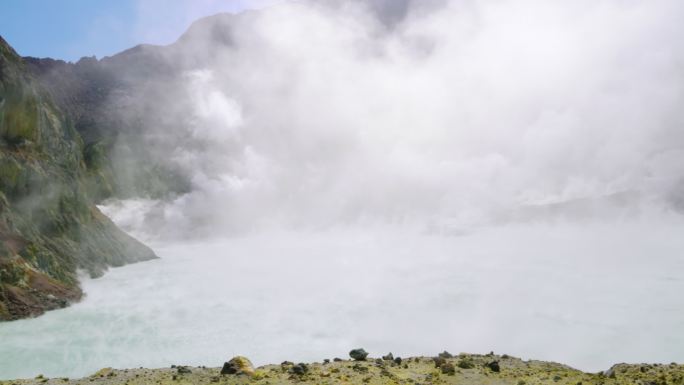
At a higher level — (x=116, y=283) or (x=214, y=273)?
(x=214, y=273)

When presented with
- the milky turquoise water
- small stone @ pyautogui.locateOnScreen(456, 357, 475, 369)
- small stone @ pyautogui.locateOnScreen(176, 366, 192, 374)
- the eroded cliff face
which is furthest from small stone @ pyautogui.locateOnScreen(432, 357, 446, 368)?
the eroded cliff face

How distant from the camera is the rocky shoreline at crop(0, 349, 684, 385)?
59.3 feet

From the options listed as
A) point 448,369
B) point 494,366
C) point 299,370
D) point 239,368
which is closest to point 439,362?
point 448,369

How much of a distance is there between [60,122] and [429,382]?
328 ft

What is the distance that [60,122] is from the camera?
95625mm

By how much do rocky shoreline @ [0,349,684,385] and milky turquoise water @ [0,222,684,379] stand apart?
1987cm

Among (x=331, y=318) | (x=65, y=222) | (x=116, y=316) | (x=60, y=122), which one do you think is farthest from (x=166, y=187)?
(x=331, y=318)

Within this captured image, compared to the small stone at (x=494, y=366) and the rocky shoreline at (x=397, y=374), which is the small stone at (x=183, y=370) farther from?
the small stone at (x=494, y=366)

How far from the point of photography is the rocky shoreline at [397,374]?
18078mm

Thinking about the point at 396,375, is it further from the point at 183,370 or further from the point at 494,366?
the point at 183,370

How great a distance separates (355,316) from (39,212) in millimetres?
55078

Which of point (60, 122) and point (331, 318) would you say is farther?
point (60, 122)

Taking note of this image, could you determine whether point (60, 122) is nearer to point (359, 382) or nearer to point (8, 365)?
point (8, 365)

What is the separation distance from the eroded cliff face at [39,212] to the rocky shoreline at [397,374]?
4136 cm
